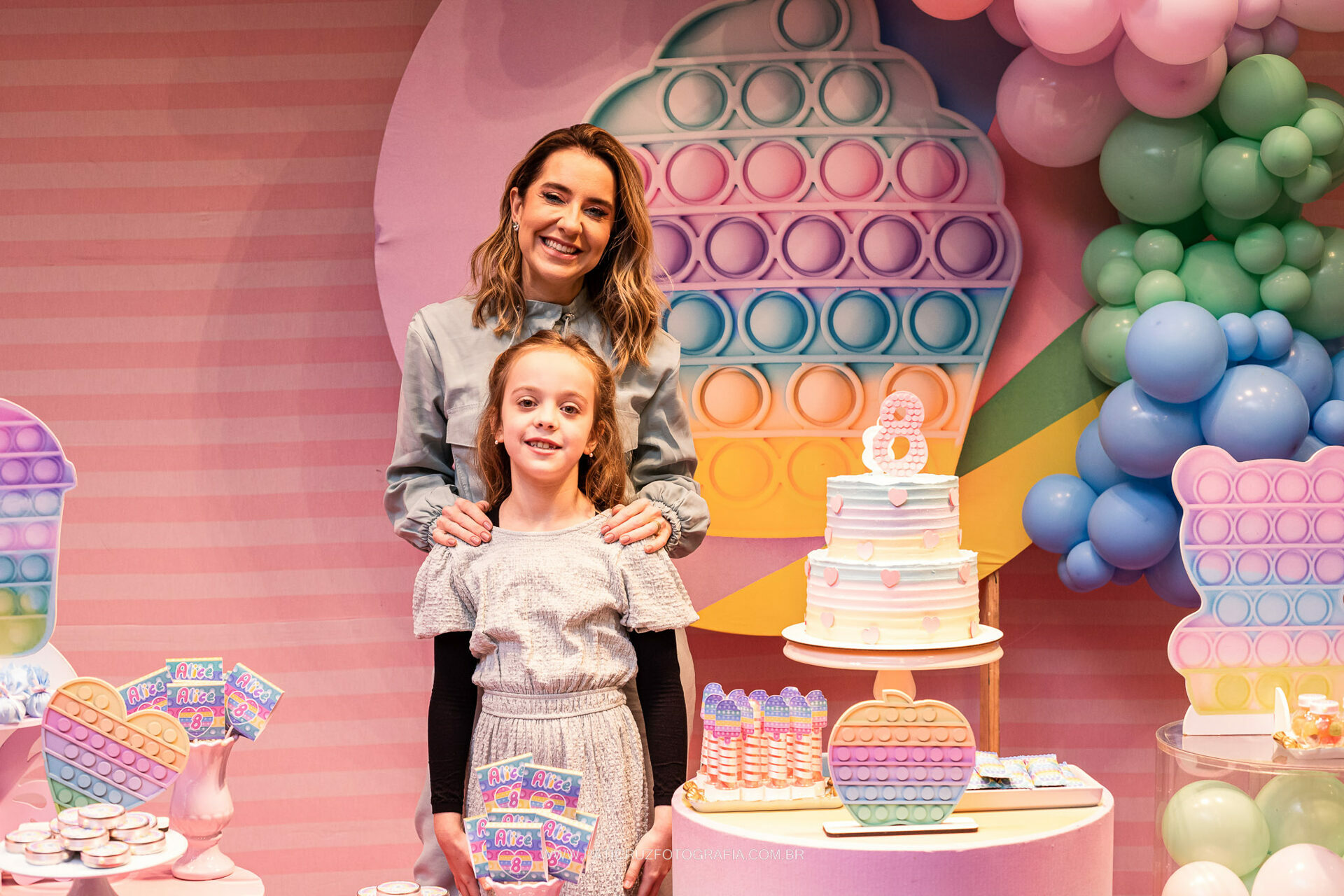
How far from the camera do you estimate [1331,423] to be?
2.84m

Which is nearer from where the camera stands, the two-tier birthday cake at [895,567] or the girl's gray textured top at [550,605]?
the girl's gray textured top at [550,605]

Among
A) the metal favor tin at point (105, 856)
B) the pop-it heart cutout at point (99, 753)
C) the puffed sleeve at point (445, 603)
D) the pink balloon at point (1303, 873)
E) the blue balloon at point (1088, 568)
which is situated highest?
the blue balloon at point (1088, 568)

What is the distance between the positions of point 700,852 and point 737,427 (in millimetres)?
1394

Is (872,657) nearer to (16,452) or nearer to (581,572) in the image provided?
(581,572)

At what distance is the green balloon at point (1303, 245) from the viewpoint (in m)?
2.84

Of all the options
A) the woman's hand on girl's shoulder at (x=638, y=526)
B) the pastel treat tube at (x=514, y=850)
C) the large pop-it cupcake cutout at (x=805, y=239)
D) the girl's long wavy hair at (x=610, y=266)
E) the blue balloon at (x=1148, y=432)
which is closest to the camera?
the pastel treat tube at (x=514, y=850)

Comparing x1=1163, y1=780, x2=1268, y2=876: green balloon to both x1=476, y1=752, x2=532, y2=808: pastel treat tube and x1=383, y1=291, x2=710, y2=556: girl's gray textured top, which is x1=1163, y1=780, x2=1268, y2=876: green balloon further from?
x1=476, y1=752, x2=532, y2=808: pastel treat tube

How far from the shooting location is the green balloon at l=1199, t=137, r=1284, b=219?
2762 mm

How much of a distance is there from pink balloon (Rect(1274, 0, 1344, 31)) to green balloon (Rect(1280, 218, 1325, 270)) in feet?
1.41

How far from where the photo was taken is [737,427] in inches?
129

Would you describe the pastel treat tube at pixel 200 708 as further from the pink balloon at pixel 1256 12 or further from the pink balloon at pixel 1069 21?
the pink balloon at pixel 1256 12

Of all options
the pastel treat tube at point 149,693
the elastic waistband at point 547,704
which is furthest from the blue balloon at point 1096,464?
the pastel treat tube at point 149,693

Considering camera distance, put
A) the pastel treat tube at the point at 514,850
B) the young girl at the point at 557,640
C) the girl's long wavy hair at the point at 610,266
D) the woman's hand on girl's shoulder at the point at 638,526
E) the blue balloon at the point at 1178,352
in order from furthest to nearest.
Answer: the blue balloon at the point at 1178,352, the girl's long wavy hair at the point at 610,266, the woman's hand on girl's shoulder at the point at 638,526, the young girl at the point at 557,640, the pastel treat tube at the point at 514,850

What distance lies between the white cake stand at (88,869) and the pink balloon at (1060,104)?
231cm
